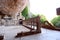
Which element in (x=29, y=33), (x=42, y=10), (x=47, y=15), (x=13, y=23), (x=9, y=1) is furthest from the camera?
(x=42, y=10)

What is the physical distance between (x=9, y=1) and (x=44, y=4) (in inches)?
205

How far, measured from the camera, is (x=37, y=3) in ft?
18.5

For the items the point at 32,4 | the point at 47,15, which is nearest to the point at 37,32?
the point at 47,15

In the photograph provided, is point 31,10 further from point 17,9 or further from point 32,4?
point 17,9

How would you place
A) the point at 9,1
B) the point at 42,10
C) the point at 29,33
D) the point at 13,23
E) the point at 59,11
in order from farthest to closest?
the point at 42,10 → the point at 13,23 → the point at 29,33 → the point at 59,11 → the point at 9,1

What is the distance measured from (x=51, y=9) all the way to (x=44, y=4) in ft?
1.80

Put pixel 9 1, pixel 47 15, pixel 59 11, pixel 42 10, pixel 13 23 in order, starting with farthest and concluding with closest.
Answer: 1. pixel 42 10
2. pixel 47 15
3. pixel 13 23
4. pixel 59 11
5. pixel 9 1

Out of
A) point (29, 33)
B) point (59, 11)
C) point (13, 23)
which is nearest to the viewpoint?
point (59, 11)

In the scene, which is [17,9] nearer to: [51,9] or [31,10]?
[51,9]

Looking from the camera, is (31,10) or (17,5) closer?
(17,5)

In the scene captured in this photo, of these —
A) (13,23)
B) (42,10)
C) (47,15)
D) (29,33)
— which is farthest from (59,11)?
(42,10)

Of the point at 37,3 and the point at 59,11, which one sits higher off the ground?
the point at 37,3

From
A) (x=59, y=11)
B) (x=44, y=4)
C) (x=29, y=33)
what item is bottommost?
(x=29, y=33)

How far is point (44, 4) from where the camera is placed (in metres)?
5.49
